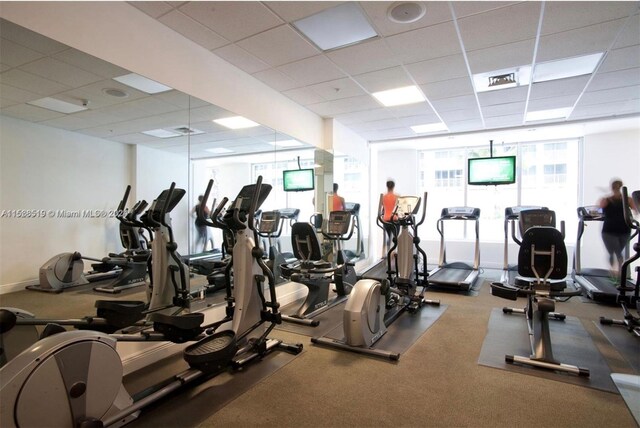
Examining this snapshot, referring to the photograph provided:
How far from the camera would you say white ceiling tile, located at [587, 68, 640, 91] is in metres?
4.19

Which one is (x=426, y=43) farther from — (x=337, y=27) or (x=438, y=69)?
(x=337, y=27)

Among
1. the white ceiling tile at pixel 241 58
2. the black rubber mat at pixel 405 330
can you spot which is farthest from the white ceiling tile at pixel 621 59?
the white ceiling tile at pixel 241 58

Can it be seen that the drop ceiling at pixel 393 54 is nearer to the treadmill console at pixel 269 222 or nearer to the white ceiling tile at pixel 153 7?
the white ceiling tile at pixel 153 7

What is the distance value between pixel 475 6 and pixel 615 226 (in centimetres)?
451

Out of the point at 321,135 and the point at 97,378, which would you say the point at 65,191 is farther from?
the point at 321,135

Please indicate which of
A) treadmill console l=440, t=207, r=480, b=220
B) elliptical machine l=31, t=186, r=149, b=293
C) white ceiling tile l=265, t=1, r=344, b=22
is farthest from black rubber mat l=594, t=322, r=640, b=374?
elliptical machine l=31, t=186, r=149, b=293

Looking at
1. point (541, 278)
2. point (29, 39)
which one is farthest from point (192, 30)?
point (541, 278)

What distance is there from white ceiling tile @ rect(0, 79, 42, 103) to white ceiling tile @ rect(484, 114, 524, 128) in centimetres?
654

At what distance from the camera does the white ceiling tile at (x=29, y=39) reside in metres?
2.07

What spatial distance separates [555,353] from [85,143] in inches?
187

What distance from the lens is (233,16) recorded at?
2.95 meters

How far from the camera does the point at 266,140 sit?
4.86 m

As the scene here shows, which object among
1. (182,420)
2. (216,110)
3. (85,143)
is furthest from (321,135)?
(182,420)

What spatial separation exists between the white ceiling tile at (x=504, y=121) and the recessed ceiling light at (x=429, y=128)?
0.79 meters
